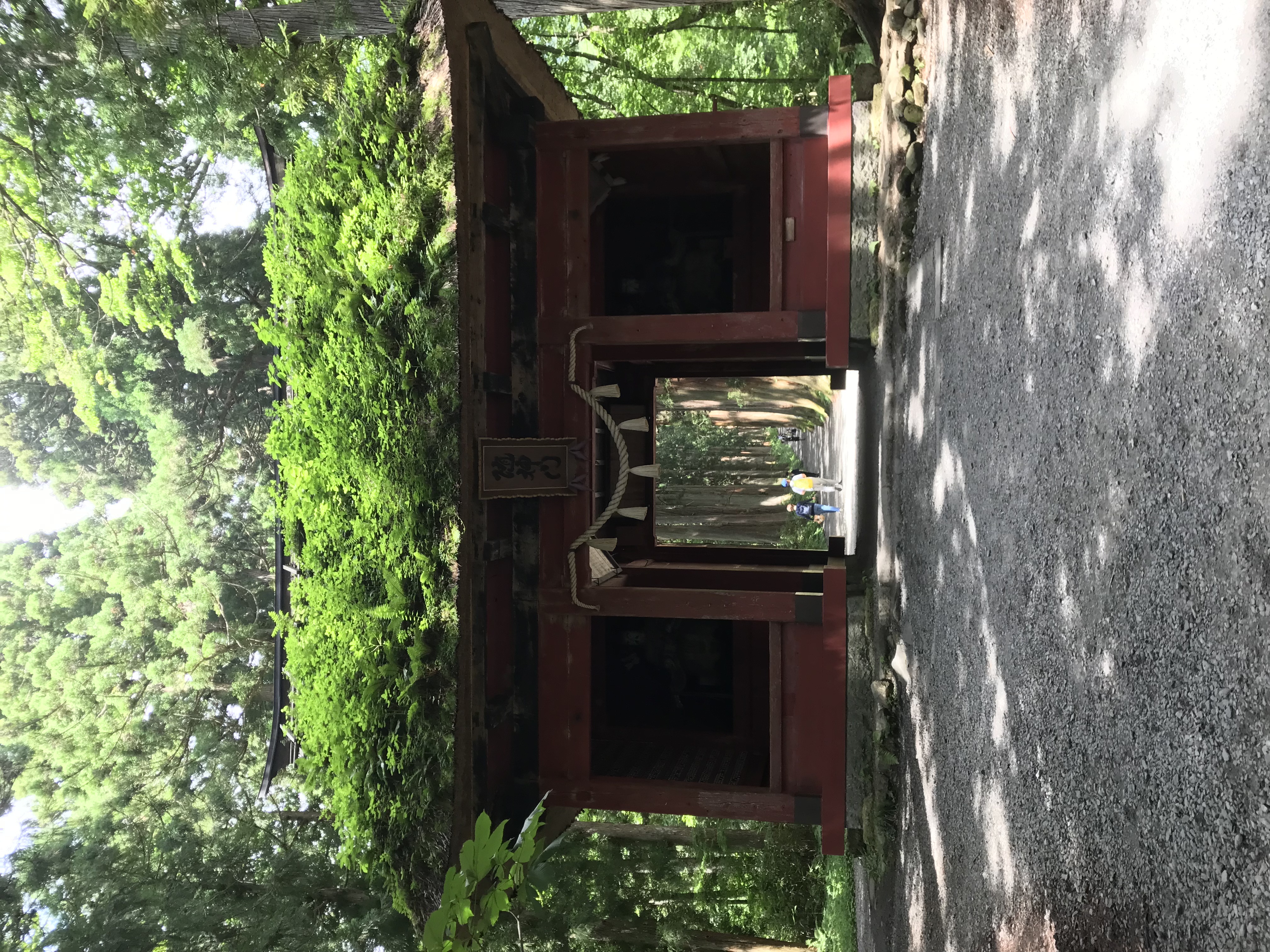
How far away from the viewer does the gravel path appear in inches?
111

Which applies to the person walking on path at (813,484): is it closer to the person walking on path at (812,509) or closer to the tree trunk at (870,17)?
the person walking on path at (812,509)

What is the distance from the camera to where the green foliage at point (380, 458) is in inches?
195

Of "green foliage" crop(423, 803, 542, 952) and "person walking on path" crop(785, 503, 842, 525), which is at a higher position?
"person walking on path" crop(785, 503, 842, 525)

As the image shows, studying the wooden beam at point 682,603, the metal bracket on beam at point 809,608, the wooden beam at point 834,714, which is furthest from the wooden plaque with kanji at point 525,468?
the wooden beam at point 834,714

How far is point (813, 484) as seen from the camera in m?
12.4

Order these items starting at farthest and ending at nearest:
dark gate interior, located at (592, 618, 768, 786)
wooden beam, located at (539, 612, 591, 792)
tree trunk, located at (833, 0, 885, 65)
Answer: dark gate interior, located at (592, 618, 768, 786) < tree trunk, located at (833, 0, 885, 65) < wooden beam, located at (539, 612, 591, 792)

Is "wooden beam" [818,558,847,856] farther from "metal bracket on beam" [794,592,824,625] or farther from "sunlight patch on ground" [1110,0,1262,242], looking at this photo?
"sunlight patch on ground" [1110,0,1262,242]

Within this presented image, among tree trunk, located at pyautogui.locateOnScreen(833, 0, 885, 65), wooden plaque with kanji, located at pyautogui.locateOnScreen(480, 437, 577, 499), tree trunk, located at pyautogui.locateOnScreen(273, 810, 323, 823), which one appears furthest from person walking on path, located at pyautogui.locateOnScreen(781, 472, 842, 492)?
tree trunk, located at pyautogui.locateOnScreen(273, 810, 323, 823)

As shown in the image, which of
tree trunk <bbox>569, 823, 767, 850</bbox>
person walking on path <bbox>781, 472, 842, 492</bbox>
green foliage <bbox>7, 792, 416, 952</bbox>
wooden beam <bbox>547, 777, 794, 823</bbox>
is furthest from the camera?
person walking on path <bbox>781, 472, 842, 492</bbox>

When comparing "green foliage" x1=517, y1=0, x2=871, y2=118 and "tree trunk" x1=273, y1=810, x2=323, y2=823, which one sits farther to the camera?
"green foliage" x1=517, y1=0, x2=871, y2=118

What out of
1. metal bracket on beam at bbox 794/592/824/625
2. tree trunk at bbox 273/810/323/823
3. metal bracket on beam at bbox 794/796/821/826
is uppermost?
metal bracket on beam at bbox 794/592/824/625

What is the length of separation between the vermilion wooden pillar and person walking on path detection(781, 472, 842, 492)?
613 centimetres

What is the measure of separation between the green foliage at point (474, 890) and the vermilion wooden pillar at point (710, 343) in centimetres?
231

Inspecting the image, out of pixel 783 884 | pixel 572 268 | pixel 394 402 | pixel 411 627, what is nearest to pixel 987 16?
pixel 572 268
